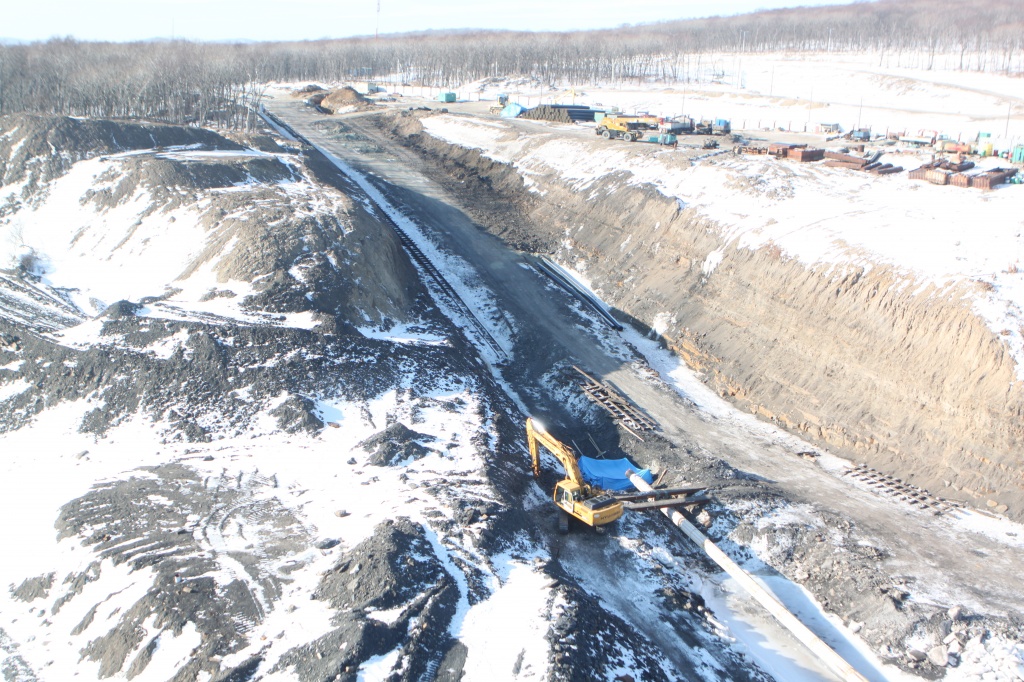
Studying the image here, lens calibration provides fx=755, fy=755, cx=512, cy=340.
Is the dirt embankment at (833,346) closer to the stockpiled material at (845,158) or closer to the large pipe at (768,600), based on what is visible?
the large pipe at (768,600)

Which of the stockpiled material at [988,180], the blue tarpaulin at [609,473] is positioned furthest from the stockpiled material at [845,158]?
the blue tarpaulin at [609,473]

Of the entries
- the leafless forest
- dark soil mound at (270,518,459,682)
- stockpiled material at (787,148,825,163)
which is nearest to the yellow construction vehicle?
dark soil mound at (270,518,459,682)

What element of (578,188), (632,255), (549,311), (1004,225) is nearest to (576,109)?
(578,188)

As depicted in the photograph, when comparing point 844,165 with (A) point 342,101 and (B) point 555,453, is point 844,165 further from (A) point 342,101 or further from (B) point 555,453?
(A) point 342,101

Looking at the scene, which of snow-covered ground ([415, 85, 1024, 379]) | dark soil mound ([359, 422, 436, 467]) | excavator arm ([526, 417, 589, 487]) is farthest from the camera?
snow-covered ground ([415, 85, 1024, 379])

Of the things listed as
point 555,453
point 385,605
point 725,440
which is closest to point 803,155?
point 725,440

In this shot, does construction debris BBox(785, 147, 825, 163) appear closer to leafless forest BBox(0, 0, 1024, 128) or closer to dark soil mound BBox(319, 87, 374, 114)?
leafless forest BBox(0, 0, 1024, 128)

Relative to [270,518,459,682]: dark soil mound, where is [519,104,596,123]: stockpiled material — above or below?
above
